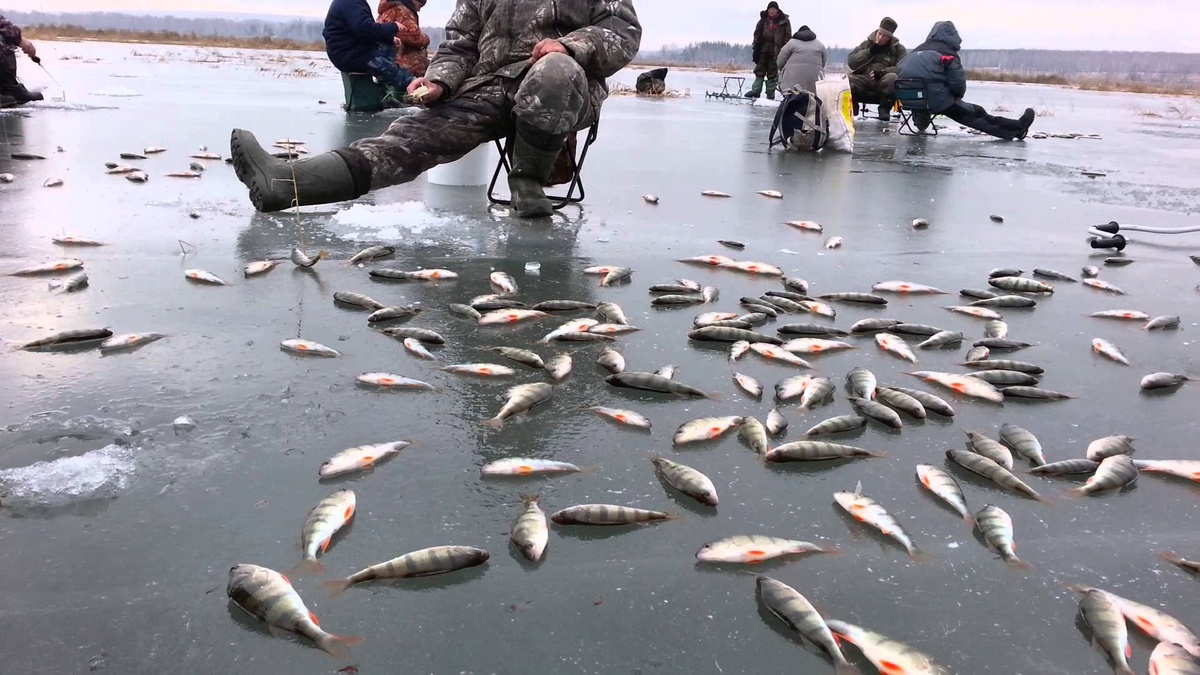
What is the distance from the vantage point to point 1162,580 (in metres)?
2.17

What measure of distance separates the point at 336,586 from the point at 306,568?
0.12 meters

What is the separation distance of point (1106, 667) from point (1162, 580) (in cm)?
49

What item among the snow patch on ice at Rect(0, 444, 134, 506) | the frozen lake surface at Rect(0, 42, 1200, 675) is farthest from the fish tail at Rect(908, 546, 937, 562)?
A: the snow patch on ice at Rect(0, 444, 134, 506)

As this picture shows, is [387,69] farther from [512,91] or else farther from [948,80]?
[948,80]

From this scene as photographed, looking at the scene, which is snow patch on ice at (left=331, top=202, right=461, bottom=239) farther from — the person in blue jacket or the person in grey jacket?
the person in grey jacket

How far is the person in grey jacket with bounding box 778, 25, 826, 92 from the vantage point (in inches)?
573

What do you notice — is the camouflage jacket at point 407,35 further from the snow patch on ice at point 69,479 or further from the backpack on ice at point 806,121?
the snow patch on ice at point 69,479

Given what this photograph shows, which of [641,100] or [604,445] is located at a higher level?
[641,100]

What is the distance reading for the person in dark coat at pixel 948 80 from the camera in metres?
15.2

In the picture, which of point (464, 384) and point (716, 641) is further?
point (464, 384)

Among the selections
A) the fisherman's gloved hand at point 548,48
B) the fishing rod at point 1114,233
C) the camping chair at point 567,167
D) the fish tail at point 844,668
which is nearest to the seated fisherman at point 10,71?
the camping chair at point 567,167

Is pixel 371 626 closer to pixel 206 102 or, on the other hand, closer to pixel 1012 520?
pixel 1012 520

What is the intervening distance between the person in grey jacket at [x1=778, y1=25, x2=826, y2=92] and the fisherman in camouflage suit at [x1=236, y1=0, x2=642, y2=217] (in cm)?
939

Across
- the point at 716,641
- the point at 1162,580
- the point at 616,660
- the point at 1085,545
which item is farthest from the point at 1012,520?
the point at 616,660
